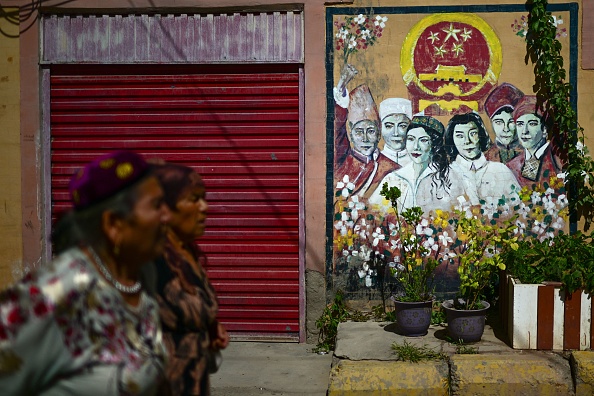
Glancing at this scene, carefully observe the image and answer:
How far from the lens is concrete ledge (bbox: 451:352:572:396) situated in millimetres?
5383

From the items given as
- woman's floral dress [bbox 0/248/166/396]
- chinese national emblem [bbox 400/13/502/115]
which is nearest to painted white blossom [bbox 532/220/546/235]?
chinese national emblem [bbox 400/13/502/115]

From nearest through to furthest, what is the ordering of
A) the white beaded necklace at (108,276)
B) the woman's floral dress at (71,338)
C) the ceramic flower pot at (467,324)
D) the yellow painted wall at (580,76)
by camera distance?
the woman's floral dress at (71,338) < the white beaded necklace at (108,276) < the ceramic flower pot at (467,324) < the yellow painted wall at (580,76)

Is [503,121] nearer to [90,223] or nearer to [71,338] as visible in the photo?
[90,223]

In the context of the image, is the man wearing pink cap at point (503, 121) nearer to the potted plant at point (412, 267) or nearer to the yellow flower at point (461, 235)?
the yellow flower at point (461, 235)

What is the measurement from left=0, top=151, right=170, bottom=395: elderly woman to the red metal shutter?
4.72 meters

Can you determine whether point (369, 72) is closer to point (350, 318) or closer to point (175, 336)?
point (350, 318)

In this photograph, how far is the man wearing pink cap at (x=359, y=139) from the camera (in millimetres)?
7008

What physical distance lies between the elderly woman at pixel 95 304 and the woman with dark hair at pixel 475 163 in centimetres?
496

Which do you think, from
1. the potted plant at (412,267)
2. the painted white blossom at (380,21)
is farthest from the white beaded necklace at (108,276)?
the painted white blossom at (380,21)

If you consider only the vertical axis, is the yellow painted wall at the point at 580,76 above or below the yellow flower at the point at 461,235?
above

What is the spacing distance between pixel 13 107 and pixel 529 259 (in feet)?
17.1

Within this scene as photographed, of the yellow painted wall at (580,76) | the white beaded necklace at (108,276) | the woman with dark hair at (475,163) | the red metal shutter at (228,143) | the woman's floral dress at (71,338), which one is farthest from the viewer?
the red metal shutter at (228,143)

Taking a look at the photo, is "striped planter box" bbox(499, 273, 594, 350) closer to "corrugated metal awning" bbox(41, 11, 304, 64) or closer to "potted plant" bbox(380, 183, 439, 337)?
"potted plant" bbox(380, 183, 439, 337)

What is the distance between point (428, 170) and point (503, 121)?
2.83 ft
